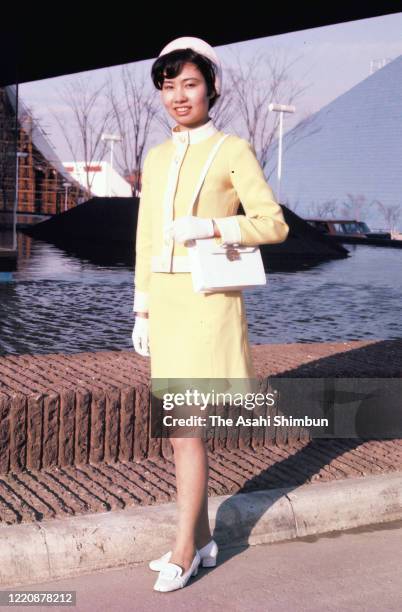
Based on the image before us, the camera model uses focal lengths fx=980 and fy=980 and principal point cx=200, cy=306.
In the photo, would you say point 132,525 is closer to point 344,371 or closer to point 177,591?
point 177,591

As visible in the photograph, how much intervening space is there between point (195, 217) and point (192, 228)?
47mm

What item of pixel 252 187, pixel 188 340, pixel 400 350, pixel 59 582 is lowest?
pixel 59 582

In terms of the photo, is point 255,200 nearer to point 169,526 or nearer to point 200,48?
point 200,48

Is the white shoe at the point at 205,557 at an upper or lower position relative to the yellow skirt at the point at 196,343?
lower

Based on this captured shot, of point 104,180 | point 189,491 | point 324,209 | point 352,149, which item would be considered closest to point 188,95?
point 189,491

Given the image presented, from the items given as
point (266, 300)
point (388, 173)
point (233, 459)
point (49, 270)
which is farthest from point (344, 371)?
point (388, 173)

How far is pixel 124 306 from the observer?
425 inches

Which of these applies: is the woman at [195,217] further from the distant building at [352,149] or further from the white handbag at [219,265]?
the distant building at [352,149]

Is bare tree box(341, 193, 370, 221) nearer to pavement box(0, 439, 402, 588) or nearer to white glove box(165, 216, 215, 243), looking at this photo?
pavement box(0, 439, 402, 588)

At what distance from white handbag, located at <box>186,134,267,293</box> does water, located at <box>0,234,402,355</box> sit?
4.60 meters

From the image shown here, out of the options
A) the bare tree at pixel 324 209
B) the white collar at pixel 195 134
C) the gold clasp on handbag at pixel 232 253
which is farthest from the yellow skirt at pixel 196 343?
the bare tree at pixel 324 209

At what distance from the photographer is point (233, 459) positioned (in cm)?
425

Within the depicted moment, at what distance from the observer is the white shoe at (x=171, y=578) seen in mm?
3029

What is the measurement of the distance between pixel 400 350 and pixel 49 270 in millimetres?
10325
